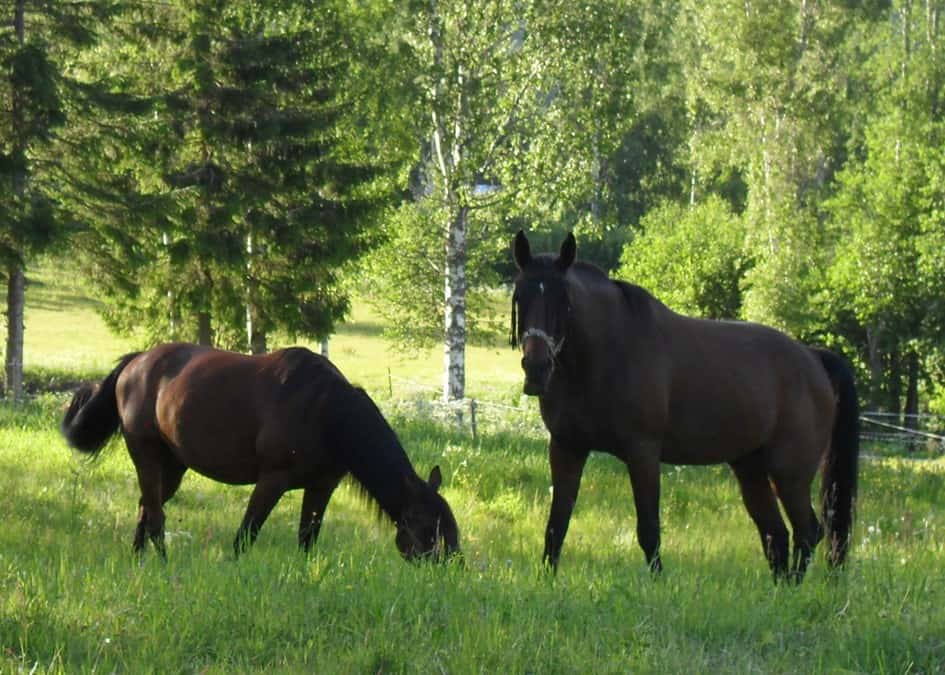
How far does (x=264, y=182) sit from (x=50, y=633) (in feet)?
78.6

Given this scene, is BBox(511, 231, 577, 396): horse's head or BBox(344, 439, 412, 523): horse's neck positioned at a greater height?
BBox(511, 231, 577, 396): horse's head

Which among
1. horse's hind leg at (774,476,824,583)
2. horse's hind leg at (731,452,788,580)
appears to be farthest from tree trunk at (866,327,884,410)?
horse's hind leg at (774,476,824,583)

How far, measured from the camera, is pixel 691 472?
1428cm

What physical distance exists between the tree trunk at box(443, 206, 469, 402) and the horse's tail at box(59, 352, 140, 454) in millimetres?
20955

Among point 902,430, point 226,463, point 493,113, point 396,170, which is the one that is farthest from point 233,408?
point 902,430

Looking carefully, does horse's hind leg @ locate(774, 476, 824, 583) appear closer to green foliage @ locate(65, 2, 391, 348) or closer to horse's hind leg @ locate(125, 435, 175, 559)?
horse's hind leg @ locate(125, 435, 175, 559)

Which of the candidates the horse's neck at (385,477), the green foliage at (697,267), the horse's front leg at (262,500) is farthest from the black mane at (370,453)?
the green foliage at (697,267)

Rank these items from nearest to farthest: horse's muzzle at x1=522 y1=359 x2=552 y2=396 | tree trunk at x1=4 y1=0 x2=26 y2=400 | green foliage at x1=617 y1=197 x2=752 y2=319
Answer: horse's muzzle at x1=522 y1=359 x2=552 y2=396, tree trunk at x1=4 y1=0 x2=26 y2=400, green foliage at x1=617 y1=197 x2=752 y2=319

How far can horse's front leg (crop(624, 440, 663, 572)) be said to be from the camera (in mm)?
7684

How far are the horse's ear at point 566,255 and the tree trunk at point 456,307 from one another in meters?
22.8

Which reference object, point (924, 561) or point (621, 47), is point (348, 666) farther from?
point (621, 47)

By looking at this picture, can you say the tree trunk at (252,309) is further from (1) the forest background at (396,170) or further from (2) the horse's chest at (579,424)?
(2) the horse's chest at (579,424)

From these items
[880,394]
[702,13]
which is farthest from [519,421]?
[702,13]

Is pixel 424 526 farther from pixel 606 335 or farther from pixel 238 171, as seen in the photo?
pixel 238 171
